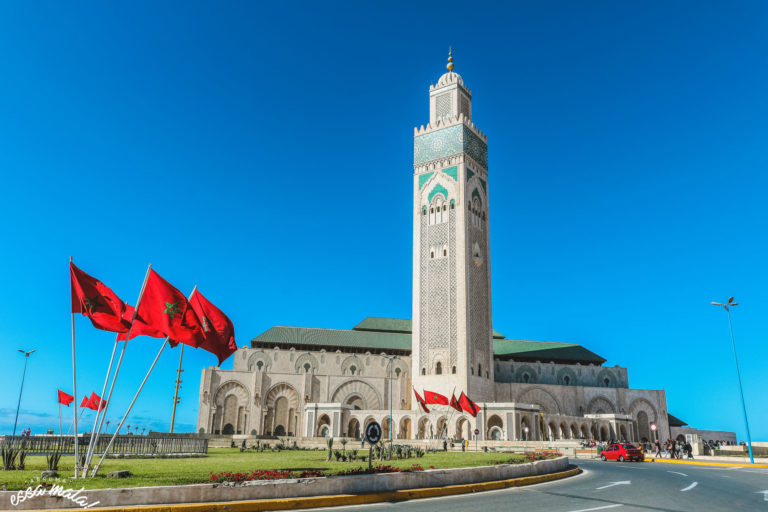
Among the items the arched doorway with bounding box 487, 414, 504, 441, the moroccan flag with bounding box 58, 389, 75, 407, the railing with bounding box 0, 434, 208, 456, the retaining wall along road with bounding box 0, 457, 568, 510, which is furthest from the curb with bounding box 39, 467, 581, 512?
the arched doorway with bounding box 487, 414, 504, 441

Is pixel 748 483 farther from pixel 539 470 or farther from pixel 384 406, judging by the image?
pixel 384 406

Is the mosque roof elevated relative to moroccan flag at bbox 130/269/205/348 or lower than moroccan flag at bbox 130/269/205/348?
elevated

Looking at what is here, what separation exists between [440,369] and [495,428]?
819cm

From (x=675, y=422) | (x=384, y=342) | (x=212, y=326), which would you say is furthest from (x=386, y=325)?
(x=212, y=326)

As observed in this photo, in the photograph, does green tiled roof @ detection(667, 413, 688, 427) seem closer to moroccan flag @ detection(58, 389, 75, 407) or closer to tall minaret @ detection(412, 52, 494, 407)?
tall minaret @ detection(412, 52, 494, 407)

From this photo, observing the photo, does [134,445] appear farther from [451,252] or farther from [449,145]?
[449,145]

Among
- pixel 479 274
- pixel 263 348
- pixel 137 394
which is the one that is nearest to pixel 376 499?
A: pixel 137 394

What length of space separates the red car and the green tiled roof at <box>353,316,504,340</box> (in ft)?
137

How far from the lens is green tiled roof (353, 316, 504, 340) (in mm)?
73188

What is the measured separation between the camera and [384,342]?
227 feet

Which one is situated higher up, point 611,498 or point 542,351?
point 542,351

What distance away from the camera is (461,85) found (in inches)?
2665

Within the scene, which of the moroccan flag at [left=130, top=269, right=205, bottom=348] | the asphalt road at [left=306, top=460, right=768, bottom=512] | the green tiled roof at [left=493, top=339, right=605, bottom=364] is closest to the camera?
the asphalt road at [left=306, top=460, right=768, bottom=512]

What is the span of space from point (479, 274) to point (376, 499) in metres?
51.6
